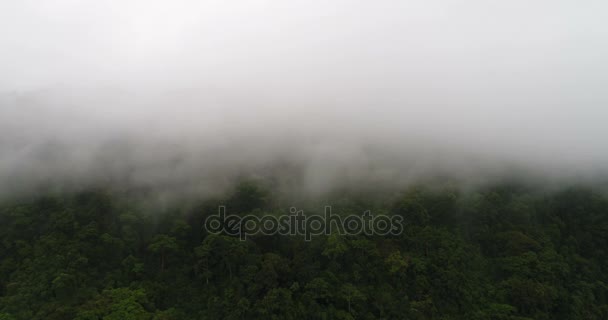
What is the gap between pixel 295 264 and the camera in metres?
29.1

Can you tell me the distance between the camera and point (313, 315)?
25.5m

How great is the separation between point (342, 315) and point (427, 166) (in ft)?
86.5

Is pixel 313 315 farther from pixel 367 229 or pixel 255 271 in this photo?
pixel 367 229

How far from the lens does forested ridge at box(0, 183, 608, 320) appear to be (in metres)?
25.7

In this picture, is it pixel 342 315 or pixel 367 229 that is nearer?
pixel 342 315

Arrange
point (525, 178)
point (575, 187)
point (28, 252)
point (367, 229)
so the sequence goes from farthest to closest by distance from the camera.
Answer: point (525, 178), point (575, 187), point (367, 229), point (28, 252)

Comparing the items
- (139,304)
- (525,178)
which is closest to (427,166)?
(525,178)

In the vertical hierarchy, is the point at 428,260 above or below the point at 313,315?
above

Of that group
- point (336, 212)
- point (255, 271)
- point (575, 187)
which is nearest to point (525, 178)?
Answer: point (575, 187)

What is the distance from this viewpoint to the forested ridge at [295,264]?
25.7 m

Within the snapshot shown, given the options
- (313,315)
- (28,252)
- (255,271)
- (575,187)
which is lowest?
(313,315)

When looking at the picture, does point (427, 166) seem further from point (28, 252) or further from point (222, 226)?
point (28, 252)

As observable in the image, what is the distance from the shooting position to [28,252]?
89.0 ft

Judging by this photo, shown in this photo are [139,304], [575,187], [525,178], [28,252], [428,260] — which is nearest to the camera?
[139,304]
